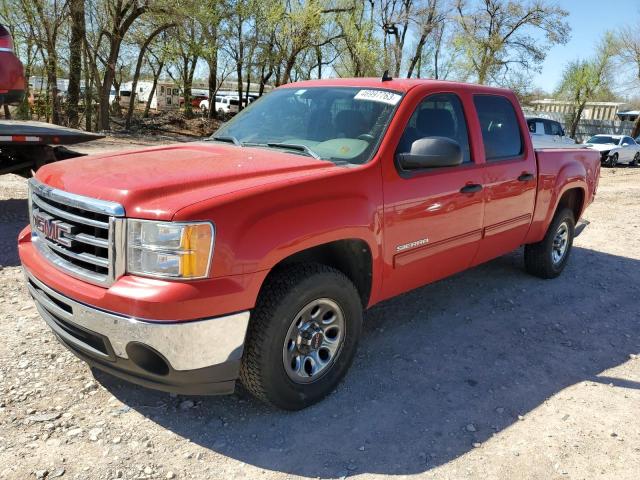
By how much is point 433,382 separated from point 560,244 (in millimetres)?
3161

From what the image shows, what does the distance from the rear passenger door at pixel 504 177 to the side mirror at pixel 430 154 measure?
0.87 metres

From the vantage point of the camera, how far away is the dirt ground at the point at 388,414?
2.77m

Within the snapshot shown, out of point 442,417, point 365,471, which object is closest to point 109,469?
point 365,471

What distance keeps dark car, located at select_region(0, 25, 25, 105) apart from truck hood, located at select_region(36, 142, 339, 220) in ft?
12.9

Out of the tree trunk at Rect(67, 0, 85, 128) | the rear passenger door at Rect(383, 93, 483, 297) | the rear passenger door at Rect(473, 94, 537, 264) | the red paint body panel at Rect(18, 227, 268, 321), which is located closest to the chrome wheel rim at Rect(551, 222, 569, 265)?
the rear passenger door at Rect(473, 94, 537, 264)

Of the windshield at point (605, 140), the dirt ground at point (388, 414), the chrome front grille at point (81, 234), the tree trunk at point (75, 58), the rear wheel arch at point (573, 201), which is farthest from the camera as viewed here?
the windshield at point (605, 140)

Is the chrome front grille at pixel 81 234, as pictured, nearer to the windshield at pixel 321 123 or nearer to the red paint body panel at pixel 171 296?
the red paint body panel at pixel 171 296

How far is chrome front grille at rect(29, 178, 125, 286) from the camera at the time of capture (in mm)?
2609

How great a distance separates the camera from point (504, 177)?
4508 millimetres

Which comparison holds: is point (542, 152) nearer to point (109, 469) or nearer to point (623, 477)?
point (623, 477)

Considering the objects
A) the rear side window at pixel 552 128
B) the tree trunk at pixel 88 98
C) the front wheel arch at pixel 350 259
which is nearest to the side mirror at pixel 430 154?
the front wheel arch at pixel 350 259

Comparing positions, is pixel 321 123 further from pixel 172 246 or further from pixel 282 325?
pixel 172 246

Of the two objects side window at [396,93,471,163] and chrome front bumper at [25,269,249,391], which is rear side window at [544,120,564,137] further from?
chrome front bumper at [25,269,249,391]

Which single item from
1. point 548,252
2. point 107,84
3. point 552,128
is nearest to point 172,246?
point 548,252
